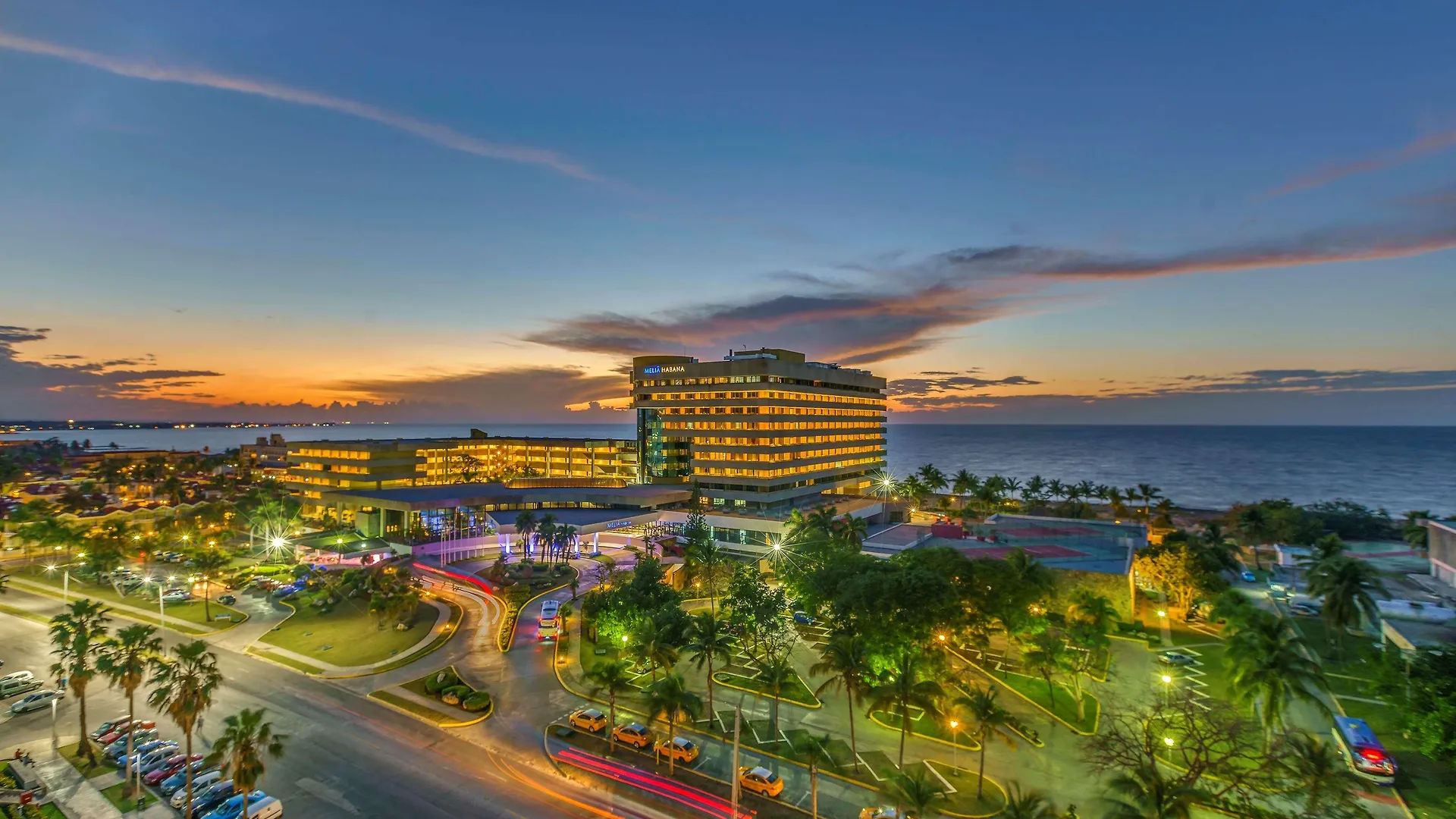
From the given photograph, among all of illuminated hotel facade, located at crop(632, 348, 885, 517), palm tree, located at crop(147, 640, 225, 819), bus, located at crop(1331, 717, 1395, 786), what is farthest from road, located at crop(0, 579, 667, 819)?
illuminated hotel facade, located at crop(632, 348, 885, 517)

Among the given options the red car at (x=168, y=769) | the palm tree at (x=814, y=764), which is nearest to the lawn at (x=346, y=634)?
the red car at (x=168, y=769)

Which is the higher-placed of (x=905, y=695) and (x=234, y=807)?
(x=905, y=695)

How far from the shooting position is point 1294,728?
4619 cm

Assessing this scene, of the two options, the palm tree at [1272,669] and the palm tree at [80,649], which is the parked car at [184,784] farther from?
the palm tree at [1272,669]

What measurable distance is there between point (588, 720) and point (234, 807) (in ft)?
72.3

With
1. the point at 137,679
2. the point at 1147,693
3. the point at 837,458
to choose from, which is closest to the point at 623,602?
the point at 137,679

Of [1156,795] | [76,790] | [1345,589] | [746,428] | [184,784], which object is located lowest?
[76,790]

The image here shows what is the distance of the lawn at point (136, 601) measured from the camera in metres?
76.8

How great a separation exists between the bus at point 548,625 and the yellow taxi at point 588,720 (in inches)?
854

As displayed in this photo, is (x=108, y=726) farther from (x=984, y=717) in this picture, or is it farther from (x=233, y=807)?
(x=984, y=717)

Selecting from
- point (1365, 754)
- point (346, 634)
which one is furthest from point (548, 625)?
point (1365, 754)

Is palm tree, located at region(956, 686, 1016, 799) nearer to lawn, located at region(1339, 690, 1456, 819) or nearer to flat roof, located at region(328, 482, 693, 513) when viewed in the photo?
lawn, located at region(1339, 690, 1456, 819)

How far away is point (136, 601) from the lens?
8300 centimetres

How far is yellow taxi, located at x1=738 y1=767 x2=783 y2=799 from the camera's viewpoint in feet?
135
